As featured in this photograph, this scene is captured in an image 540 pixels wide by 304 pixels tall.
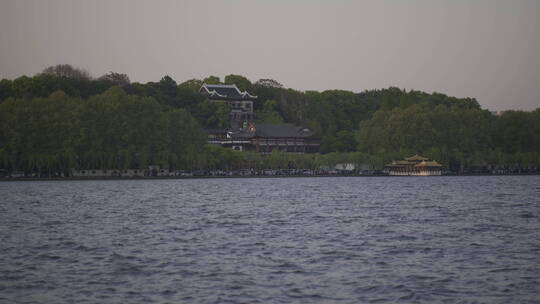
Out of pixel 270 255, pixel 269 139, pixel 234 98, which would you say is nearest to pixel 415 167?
pixel 269 139

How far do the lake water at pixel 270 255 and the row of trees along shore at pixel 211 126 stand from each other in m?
46.7

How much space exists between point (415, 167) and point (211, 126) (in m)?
36.5

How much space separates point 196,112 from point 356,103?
1440 inches

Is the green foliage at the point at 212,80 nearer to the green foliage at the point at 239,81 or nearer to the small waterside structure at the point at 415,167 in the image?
the green foliage at the point at 239,81

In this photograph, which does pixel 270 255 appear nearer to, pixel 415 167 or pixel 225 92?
pixel 415 167

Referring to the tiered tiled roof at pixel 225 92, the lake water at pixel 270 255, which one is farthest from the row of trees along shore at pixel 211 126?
the lake water at pixel 270 255

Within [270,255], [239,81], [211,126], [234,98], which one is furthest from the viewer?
[239,81]

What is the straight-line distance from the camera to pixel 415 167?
125875mm

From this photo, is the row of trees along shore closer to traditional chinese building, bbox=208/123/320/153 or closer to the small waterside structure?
the small waterside structure

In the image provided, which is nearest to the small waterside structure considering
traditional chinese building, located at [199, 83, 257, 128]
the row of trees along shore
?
the row of trees along shore

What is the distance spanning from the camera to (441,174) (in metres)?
130

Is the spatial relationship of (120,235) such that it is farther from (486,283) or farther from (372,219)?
(486,283)

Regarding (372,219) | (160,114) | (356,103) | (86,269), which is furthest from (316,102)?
(86,269)

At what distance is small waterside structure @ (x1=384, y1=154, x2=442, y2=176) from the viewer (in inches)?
4877
